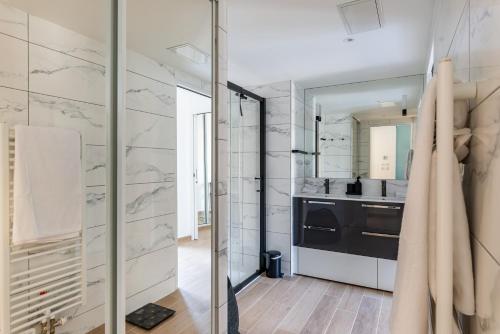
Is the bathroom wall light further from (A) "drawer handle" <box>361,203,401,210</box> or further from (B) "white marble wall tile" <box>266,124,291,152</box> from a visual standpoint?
(A) "drawer handle" <box>361,203,401,210</box>

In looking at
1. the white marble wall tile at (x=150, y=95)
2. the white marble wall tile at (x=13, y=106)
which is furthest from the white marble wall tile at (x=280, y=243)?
the white marble wall tile at (x=13, y=106)

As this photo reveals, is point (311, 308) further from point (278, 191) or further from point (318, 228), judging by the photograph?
point (278, 191)

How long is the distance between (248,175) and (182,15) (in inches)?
75.7

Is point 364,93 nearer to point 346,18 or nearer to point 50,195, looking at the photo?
point 346,18

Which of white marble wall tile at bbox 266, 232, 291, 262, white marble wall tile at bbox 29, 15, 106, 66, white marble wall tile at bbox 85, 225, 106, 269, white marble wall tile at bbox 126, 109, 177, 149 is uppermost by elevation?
white marble wall tile at bbox 29, 15, 106, 66

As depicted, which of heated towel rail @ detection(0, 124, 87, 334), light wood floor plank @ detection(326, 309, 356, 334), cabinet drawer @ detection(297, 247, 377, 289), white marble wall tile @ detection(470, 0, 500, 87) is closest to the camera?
white marble wall tile @ detection(470, 0, 500, 87)

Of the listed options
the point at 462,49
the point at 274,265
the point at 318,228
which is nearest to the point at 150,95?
the point at 462,49

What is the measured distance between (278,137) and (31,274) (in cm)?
259

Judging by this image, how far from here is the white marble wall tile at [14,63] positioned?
132 centimetres

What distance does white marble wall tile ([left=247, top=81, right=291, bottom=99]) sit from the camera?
3332 mm

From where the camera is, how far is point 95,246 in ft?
4.92

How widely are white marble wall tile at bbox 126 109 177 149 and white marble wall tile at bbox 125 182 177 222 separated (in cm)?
22

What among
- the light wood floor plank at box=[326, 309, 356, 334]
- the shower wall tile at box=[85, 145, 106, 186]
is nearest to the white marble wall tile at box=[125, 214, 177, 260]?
the shower wall tile at box=[85, 145, 106, 186]

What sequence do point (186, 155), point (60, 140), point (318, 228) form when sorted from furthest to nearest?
point (318, 228) → point (186, 155) → point (60, 140)
